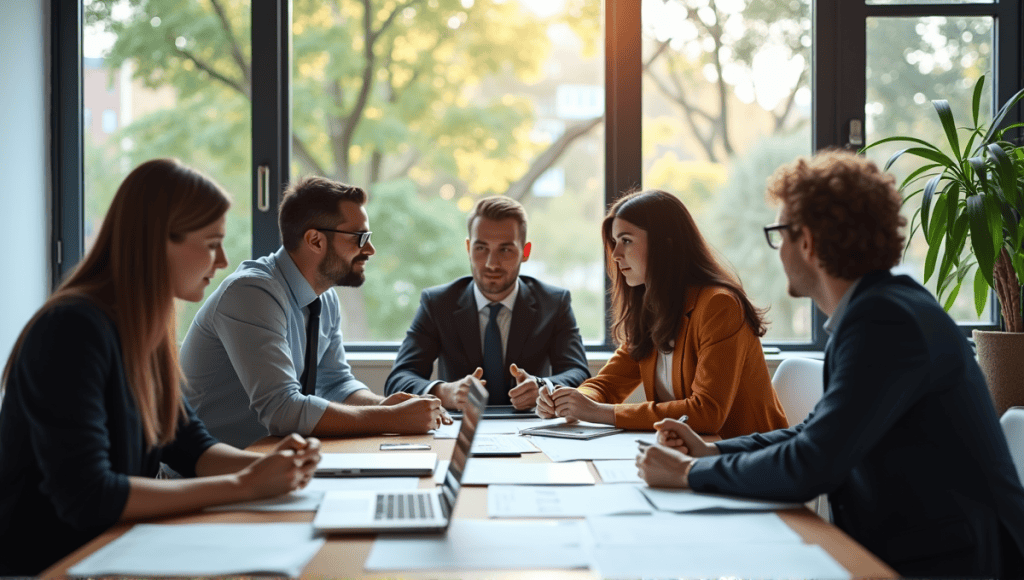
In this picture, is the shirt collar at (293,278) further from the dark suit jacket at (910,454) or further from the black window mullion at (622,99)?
the black window mullion at (622,99)

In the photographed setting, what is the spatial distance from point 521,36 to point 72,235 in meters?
2.67

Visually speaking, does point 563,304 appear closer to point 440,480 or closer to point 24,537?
point 440,480

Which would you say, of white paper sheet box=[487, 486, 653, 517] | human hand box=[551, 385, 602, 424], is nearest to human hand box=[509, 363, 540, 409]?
human hand box=[551, 385, 602, 424]

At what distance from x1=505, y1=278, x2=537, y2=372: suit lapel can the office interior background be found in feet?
2.62

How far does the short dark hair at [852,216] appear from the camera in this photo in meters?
1.51

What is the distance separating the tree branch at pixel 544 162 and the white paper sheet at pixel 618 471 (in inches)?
131

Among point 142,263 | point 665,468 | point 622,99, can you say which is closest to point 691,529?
point 665,468

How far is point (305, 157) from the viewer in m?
4.26

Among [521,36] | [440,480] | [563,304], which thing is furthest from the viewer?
[521,36]

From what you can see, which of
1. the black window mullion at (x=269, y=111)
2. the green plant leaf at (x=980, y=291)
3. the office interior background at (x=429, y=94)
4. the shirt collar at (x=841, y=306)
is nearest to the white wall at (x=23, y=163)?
the office interior background at (x=429, y=94)

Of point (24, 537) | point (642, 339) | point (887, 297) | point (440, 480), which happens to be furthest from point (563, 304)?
point (24, 537)

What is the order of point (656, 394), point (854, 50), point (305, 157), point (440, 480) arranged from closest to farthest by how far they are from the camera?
point (440, 480) < point (656, 394) < point (854, 50) < point (305, 157)

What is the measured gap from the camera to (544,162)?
5.02 meters

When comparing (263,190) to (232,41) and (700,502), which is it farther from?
(700,502)
